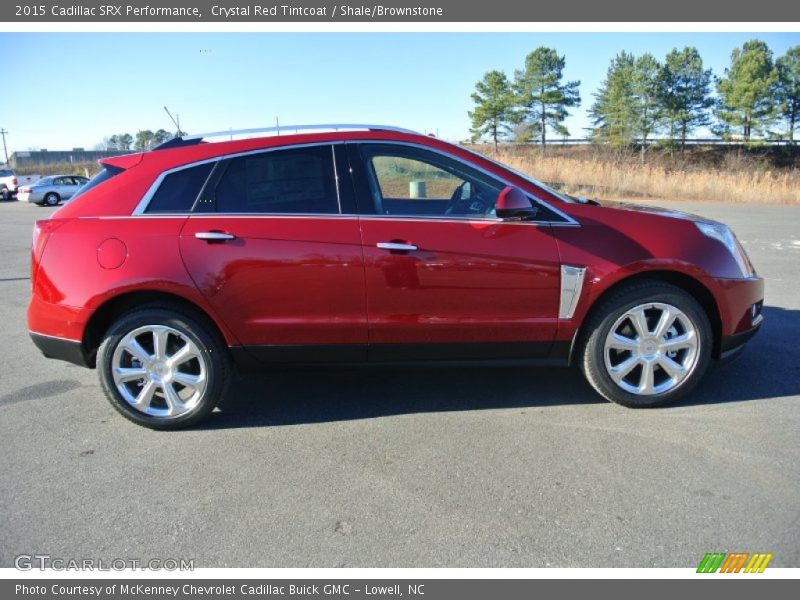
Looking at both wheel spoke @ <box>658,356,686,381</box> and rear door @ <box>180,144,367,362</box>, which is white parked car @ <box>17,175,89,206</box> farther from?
wheel spoke @ <box>658,356,686,381</box>

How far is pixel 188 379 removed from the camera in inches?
146

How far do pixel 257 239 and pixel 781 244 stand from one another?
417 inches

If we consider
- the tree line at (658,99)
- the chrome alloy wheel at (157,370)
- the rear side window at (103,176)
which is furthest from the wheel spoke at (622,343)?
the tree line at (658,99)

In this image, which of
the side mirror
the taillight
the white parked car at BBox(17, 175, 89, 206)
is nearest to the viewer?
the side mirror

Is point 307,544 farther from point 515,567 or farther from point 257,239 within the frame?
point 257,239

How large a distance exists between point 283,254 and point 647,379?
2.44 m

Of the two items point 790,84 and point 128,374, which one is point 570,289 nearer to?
point 128,374

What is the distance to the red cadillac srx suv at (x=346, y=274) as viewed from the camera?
359 centimetres

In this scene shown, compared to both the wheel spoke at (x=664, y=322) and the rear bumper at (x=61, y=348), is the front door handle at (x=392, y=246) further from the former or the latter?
the rear bumper at (x=61, y=348)

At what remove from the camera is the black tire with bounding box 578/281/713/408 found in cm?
373

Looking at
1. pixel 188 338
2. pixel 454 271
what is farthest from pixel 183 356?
pixel 454 271

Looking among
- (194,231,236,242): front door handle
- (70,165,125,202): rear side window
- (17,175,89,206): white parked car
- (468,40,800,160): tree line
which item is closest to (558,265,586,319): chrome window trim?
(194,231,236,242): front door handle

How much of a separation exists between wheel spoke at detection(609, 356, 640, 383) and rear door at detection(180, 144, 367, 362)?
1613 mm
